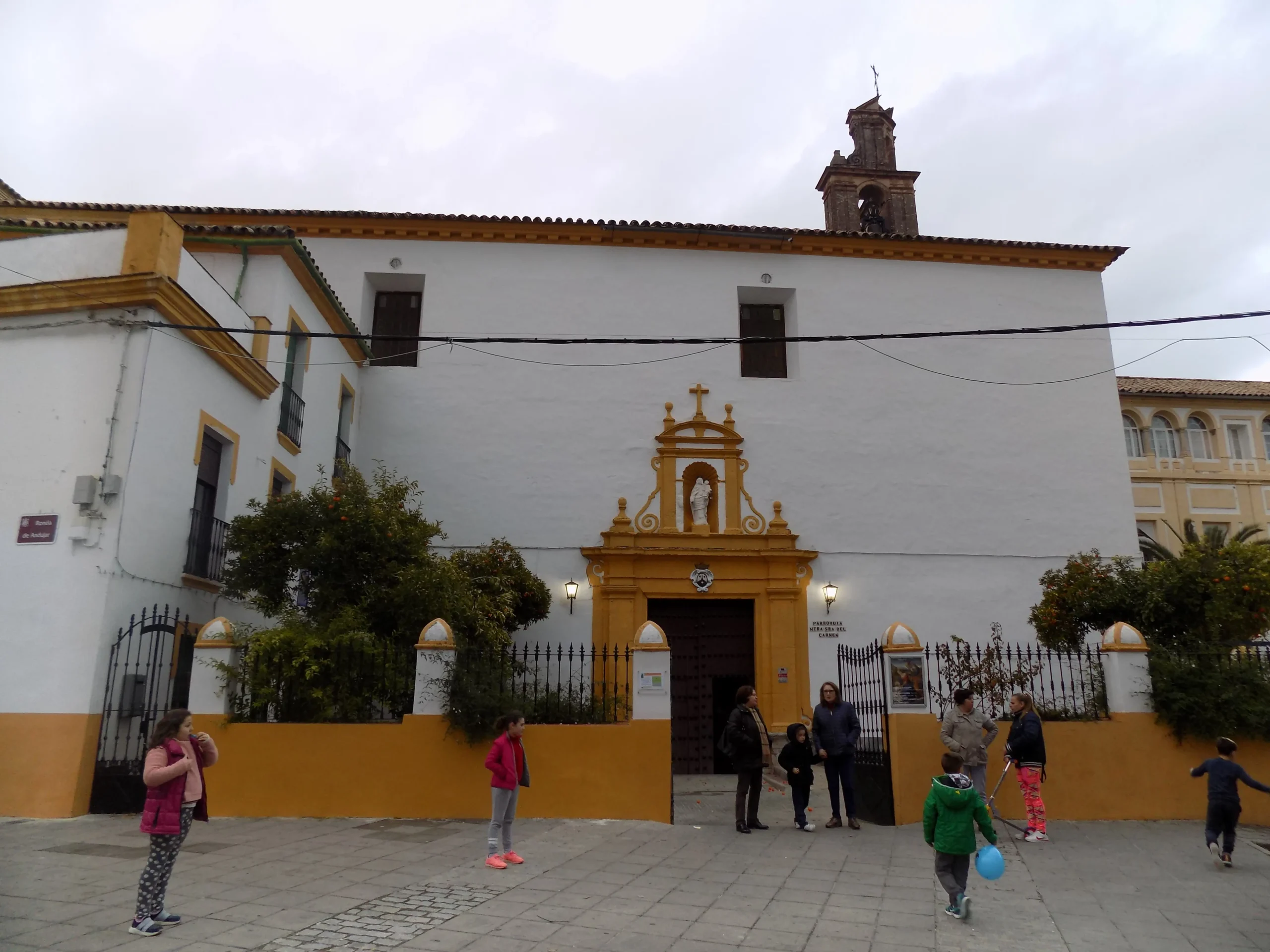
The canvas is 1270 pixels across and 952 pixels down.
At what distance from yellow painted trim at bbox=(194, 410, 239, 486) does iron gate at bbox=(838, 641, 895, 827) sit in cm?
799

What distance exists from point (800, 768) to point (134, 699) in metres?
6.89

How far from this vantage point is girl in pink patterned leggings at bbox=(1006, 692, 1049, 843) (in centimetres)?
878

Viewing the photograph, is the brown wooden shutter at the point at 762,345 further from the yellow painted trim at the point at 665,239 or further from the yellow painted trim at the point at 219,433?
the yellow painted trim at the point at 219,433

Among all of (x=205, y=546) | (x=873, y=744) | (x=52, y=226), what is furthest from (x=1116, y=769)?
(x=52, y=226)

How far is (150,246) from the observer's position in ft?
32.6

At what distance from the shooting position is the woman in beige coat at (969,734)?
28.3ft

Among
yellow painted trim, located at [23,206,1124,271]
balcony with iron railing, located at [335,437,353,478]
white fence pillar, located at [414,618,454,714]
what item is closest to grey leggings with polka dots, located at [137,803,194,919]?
white fence pillar, located at [414,618,454,714]

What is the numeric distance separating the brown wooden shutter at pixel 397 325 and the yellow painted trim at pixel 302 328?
2070 millimetres

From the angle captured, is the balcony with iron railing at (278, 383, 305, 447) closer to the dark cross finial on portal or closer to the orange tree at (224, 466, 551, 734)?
the orange tree at (224, 466, 551, 734)

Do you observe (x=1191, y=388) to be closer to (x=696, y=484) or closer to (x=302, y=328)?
(x=696, y=484)

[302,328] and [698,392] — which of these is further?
[698,392]

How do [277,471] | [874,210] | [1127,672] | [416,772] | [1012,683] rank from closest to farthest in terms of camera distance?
[416,772], [1127,672], [1012,683], [277,471], [874,210]

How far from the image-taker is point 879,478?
16.1m

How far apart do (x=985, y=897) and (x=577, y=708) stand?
5.33m
